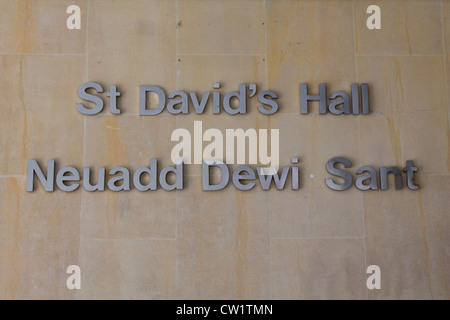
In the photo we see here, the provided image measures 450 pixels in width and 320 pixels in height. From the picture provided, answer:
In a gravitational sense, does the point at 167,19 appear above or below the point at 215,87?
above

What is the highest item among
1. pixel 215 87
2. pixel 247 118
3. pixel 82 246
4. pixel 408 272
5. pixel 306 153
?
pixel 215 87

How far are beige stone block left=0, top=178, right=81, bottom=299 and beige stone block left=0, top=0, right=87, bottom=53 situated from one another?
84cm

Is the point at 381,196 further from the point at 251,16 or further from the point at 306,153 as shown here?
the point at 251,16

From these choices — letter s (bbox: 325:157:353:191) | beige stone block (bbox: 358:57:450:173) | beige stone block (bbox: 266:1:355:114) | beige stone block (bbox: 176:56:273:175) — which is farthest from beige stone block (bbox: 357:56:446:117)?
beige stone block (bbox: 176:56:273:175)

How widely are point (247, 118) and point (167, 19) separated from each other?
813 millimetres

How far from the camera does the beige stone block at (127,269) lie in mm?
2604

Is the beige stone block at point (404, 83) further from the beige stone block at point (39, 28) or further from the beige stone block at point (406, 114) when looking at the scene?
the beige stone block at point (39, 28)

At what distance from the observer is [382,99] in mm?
2793

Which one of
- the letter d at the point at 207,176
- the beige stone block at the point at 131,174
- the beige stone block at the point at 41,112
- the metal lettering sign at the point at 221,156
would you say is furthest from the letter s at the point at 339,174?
the beige stone block at the point at 41,112

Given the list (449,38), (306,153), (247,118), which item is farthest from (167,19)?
(449,38)

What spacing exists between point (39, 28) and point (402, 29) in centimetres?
231

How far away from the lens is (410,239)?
106 inches

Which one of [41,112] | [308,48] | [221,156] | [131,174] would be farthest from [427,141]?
[41,112]

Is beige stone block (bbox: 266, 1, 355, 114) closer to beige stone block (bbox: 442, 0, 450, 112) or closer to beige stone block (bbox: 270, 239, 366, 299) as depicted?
beige stone block (bbox: 442, 0, 450, 112)
